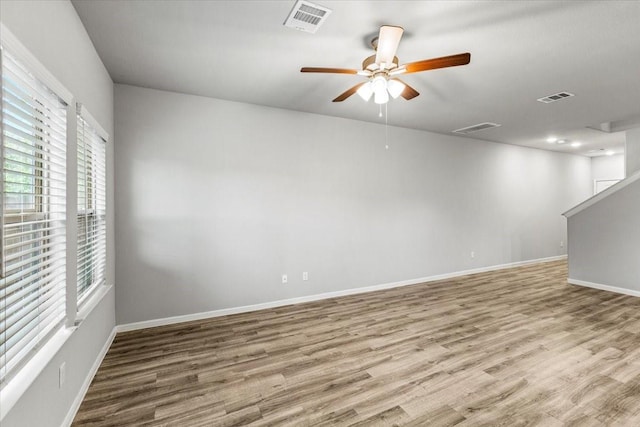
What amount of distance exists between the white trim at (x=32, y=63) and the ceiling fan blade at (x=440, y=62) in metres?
2.22

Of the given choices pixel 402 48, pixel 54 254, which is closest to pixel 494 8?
pixel 402 48

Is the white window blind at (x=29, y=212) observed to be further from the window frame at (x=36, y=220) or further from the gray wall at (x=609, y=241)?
the gray wall at (x=609, y=241)

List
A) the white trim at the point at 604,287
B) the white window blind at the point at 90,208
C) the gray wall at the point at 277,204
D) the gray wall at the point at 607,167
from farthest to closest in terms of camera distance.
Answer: the gray wall at the point at 607,167 < the white trim at the point at 604,287 < the gray wall at the point at 277,204 < the white window blind at the point at 90,208

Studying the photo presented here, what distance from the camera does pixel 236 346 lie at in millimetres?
3043

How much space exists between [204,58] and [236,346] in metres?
2.83

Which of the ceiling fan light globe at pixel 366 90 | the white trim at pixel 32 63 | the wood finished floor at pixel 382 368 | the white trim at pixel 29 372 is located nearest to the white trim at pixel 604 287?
the wood finished floor at pixel 382 368

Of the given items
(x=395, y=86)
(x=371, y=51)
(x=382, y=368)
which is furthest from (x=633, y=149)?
(x=382, y=368)

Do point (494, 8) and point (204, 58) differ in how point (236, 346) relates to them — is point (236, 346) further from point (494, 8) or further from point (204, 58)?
point (494, 8)

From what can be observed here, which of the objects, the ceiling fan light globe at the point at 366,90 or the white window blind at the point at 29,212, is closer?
the white window blind at the point at 29,212

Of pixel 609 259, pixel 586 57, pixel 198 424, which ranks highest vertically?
Result: pixel 586 57

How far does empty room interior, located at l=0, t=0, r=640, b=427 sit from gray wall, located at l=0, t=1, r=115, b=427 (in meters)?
0.02

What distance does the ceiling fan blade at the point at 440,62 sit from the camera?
2.09 meters

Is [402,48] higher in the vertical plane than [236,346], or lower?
higher

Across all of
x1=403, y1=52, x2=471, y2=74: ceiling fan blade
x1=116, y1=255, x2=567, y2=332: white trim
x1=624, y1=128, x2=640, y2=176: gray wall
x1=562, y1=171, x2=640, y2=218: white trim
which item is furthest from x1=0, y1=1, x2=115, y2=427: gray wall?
x1=624, y1=128, x2=640, y2=176: gray wall
